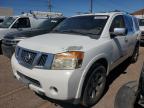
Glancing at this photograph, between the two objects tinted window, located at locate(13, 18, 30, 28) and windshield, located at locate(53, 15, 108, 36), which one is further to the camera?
tinted window, located at locate(13, 18, 30, 28)

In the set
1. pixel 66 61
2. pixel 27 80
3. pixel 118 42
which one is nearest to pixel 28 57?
pixel 27 80

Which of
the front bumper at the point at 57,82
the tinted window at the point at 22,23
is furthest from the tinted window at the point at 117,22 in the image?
the tinted window at the point at 22,23

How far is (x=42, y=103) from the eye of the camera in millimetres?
4180

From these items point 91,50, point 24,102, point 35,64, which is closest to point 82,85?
point 91,50

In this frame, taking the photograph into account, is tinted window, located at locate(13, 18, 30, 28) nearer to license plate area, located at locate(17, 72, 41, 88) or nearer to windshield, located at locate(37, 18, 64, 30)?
windshield, located at locate(37, 18, 64, 30)

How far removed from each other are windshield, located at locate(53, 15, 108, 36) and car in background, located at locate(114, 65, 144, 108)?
135 centimetres

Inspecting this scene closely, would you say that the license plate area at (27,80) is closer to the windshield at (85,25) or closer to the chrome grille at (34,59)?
the chrome grille at (34,59)

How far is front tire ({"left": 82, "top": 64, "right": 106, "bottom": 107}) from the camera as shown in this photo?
371 cm

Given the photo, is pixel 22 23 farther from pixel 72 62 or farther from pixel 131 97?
pixel 131 97

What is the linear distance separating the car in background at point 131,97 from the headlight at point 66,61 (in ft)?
3.21

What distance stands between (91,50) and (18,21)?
23.3 ft

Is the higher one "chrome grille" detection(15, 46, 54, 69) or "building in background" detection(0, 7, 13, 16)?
"chrome grille" detection(15, 46, 54, 69)

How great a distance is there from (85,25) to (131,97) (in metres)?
2.09

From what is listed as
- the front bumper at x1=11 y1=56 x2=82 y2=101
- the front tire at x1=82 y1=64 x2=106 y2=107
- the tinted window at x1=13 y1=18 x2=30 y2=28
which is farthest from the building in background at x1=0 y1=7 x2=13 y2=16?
the front bumper at x1=11 y1=56 x2=82 y2=101
